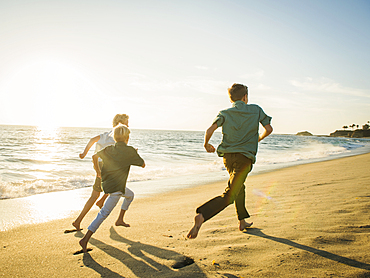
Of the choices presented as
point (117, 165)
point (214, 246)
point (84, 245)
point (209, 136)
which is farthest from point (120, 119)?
point (214, 246)

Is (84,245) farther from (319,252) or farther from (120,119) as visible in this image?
(319,252)

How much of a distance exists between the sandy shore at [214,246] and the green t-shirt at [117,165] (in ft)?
2.54

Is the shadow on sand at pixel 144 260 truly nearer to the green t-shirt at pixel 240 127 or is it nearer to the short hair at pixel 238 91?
the green t-shirt at pixel 240 127

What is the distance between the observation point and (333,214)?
369cm

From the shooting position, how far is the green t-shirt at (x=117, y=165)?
2936 millimetres

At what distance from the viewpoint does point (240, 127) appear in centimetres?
285

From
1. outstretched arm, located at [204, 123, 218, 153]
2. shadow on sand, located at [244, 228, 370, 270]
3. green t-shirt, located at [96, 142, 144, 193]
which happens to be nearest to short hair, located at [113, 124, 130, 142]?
green t-shirt, located at [96, 142, 144, 193]

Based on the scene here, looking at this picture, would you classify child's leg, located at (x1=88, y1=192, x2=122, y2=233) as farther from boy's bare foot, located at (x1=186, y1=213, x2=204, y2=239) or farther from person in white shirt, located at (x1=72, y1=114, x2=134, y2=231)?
boy's bare foot, located at (x1=186, y1=213, x2=204, y2=239)

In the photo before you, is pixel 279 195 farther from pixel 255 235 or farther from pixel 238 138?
pixel 238 138

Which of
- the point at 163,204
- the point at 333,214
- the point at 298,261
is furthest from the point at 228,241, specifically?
the point at 163,204

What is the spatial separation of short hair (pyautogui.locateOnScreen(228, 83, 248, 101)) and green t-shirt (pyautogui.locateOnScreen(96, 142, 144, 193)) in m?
1.45

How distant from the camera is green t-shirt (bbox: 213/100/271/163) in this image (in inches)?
112

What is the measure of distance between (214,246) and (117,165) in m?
1.53

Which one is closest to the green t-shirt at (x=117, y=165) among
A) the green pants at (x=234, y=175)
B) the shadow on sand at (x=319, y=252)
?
the green pants at (x=234, y=175)
